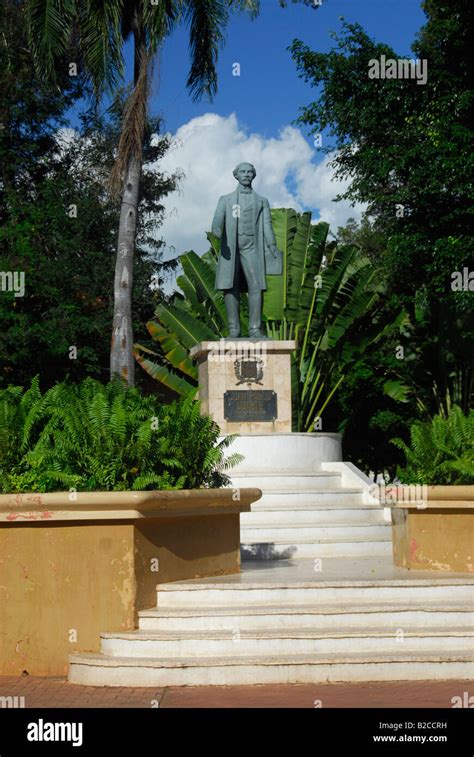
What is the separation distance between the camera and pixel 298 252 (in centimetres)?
2266

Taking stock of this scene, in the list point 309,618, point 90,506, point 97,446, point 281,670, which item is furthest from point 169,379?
point 281,670

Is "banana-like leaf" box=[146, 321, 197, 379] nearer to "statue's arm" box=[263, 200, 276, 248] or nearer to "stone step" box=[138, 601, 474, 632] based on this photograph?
"statue's arm" box=[263, 200, 276, 248]

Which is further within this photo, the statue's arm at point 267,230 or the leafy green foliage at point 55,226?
the leafy green foliage at point 55,226

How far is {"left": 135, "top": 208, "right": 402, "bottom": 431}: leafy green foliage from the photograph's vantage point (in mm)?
22156

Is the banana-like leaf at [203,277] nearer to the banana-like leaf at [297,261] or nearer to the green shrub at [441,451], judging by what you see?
the banana-like leaf at [297,261]

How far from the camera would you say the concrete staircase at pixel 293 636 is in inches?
275

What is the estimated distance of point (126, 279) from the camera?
20.0 metres

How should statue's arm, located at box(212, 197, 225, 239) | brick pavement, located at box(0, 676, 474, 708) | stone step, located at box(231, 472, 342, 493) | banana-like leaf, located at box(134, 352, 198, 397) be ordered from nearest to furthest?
brick pavement, located at box(0, 676, 474, 708) < stone step, located at box(231, 472, 342, 493) < statue's arm, located at box(212, 197, 225, 239) < banana-like leaf, located at box(134, 352, 198, 397)

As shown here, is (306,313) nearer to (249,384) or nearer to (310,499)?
(249,384)

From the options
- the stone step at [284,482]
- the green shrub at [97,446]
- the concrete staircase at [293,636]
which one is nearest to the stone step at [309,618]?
the concrete staircase at [293,636]

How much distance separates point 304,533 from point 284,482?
193cm

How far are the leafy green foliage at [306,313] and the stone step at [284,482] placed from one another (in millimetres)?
7616

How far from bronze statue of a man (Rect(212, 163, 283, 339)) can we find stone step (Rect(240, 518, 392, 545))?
187 inches

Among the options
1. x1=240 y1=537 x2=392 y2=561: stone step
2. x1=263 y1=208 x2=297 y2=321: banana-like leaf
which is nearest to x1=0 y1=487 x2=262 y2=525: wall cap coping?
x1=240 y1=537 x2=392 y2=561: stone step
